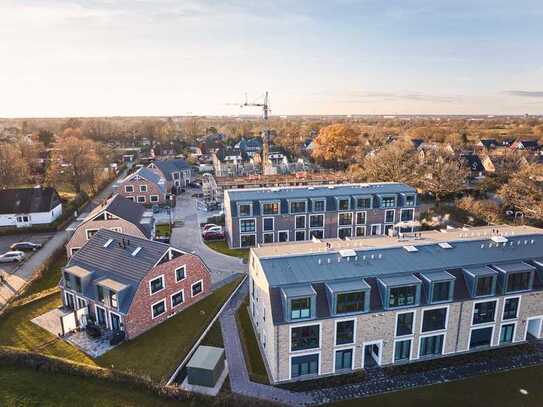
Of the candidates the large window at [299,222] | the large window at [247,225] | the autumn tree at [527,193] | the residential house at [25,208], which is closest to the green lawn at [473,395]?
the large window at [299,222]

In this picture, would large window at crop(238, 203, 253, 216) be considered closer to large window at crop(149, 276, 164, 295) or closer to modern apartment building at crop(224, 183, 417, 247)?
modern apartment building at crop(224, 183, 417, 247)

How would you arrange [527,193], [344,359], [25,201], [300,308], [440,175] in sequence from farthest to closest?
[440,175] < [25,201] < [527,193] < [344,359] < [300,308]

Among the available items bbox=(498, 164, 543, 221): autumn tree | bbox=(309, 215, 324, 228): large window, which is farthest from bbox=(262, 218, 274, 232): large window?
bbox=(498, 164, 543, 221): autumn tree

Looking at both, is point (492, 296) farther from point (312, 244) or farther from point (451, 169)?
point (451, 169)

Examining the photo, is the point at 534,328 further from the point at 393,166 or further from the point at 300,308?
the point at 393,166

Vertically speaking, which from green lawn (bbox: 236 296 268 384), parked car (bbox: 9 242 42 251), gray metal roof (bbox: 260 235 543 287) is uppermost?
gray metal roof (bbox: 260 235 543 287)

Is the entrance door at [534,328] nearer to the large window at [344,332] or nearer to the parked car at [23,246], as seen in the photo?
the large window at [344,332]

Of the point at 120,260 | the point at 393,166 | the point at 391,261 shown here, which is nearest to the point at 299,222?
the point at 391,261
